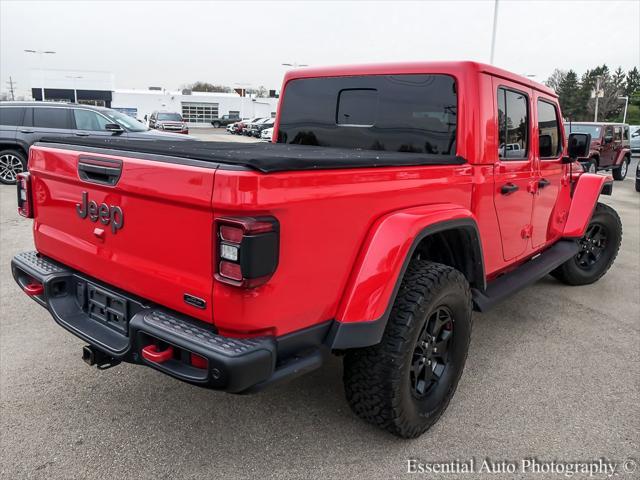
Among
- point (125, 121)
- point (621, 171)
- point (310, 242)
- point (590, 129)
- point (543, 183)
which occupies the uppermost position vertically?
point (590, 129)

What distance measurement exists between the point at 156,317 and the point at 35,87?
252 ft

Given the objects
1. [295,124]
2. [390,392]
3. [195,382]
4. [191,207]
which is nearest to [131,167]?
[191,207]

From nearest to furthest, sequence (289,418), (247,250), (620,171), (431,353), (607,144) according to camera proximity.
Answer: (247,250)
(431,353)
(289,418)
(607,144)
(620,171)

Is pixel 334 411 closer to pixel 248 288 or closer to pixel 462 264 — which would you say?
pixel 462 264

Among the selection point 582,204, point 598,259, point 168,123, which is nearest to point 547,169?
point 582,204

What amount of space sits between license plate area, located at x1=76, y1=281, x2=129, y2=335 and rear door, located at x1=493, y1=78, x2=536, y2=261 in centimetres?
234

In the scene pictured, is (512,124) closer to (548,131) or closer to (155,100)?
(548,131)

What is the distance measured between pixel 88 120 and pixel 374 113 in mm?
9455

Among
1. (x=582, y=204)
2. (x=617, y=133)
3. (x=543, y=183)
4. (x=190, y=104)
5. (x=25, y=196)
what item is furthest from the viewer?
(x=190, y=104)

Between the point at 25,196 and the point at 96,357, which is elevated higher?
the point at 25,196

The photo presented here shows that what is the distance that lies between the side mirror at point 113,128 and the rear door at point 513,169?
927 cm

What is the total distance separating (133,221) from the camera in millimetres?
2312

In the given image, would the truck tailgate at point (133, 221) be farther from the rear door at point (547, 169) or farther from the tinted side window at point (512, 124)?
the rear door at point (547, 169)

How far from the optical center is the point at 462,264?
123 inches
